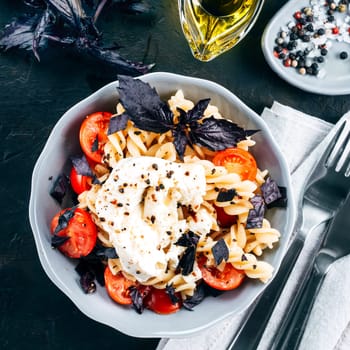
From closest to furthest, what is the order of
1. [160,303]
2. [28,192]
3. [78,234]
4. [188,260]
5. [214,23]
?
1. [188,260]
2. [78,234]
3. [160,303]
4. [28,192]
5. [214,23]

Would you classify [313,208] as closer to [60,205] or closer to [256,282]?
[256,282]

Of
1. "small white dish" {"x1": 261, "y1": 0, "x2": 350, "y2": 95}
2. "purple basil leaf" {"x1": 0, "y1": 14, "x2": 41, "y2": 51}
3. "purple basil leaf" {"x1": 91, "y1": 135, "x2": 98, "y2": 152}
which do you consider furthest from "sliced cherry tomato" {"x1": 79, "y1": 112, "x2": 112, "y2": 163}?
"small white dish" {"x1": 261, "y1": 0, "x2": 350, "y2": 95}

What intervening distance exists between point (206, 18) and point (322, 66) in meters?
0.83

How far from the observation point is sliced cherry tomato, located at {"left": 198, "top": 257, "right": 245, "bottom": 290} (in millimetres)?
3059

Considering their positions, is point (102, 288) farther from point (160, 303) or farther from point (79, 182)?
point (79, 182)

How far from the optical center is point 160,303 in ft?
10.3

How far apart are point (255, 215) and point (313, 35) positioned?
4.87 feet

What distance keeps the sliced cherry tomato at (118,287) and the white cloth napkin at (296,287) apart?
555 mm

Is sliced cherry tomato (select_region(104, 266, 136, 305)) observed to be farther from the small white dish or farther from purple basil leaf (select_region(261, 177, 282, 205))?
the small white dish

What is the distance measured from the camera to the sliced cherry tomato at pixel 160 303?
313cm

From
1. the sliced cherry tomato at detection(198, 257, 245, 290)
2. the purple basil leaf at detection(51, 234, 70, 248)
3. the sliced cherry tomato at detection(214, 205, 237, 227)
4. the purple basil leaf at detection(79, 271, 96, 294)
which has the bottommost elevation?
the purple basil leaf at detection(79, 271, 96, 294)

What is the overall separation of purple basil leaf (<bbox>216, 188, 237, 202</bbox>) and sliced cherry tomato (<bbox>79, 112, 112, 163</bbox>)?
2.29 feet

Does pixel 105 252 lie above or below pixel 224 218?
below

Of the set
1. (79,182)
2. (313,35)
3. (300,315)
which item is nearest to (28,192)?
(79,182)
